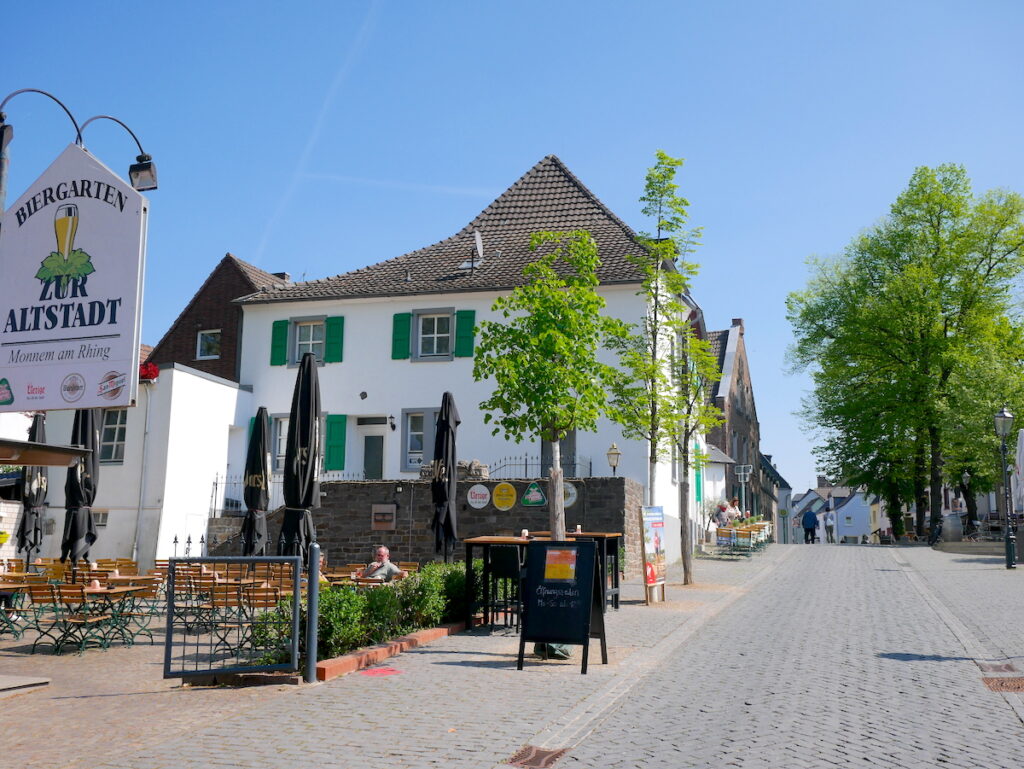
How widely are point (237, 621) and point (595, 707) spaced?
499 cm

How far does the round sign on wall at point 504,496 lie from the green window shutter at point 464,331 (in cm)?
554

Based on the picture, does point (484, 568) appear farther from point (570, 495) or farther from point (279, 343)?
point (279, 343)

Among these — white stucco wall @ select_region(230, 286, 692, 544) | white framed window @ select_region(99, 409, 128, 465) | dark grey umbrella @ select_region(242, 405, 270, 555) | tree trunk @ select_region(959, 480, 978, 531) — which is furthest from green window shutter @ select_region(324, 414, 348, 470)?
tree trunk @ select_region(959, 480, 978, 531)

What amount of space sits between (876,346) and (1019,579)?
21129 millimetres

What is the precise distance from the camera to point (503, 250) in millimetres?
29359

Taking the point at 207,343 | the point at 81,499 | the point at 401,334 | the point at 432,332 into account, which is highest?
the point at 207,343

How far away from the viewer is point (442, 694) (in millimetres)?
8531

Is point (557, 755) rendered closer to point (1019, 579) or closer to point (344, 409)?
point (1019, 579)

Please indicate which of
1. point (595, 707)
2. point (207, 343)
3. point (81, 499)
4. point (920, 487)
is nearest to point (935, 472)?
point (920, 487)

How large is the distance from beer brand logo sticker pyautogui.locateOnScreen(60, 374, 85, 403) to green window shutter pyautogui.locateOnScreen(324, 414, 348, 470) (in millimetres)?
17338

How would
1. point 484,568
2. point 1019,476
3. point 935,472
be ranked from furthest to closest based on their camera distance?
point 935,472 < point 1019,476 < point 484,568

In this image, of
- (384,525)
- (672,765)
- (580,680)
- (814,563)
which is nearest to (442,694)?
(580,680)

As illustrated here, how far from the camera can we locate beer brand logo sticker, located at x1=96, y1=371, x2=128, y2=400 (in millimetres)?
9510

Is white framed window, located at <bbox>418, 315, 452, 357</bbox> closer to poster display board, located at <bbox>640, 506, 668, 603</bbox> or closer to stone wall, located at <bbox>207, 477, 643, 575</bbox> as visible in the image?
stone wall, located at <bbox>207, 477, 643, 575</bbox>
